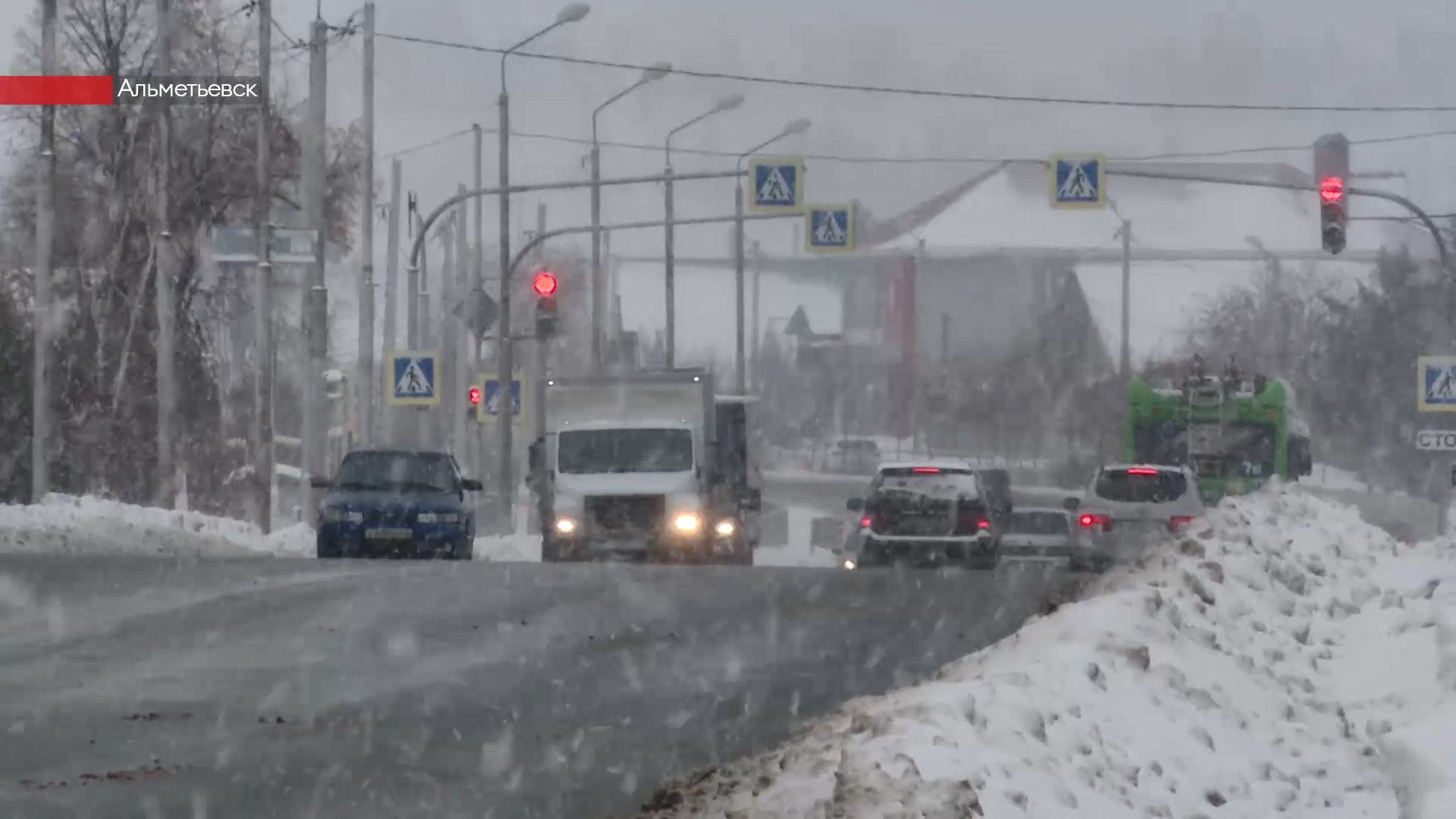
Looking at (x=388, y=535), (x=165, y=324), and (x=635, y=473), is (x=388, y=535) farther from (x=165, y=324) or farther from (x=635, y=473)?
(x=165, y=324)

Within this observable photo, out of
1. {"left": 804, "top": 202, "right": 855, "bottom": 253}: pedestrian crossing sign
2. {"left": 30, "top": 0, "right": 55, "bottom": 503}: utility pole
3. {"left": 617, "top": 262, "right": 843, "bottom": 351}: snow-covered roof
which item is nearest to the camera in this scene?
{"left": 30, "top": 0, "right": 55, "bottom": 503}: utility pole

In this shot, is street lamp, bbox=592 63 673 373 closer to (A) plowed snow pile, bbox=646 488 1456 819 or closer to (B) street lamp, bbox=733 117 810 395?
(B) street lamp, bbox=733 117 810 395

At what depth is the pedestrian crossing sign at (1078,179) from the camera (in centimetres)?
3238

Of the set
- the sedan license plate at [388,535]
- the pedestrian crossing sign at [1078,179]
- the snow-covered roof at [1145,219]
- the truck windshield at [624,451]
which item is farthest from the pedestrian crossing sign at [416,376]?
the snow-covered roof at [1145,219]

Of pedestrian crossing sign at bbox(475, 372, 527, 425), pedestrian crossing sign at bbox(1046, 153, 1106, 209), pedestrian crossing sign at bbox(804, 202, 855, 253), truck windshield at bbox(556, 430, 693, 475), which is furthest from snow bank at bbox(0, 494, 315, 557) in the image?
pedestrian crossing sign at bbox(1046, 153, 1106, 209)

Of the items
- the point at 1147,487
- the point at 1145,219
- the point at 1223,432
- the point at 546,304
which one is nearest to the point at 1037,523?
the point at 1147,487

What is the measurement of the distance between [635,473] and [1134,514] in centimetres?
656

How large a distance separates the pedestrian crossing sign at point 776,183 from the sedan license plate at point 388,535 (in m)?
9.15

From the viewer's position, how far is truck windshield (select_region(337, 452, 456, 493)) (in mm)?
28188

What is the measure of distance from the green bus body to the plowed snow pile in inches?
1002

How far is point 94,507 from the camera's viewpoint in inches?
1173

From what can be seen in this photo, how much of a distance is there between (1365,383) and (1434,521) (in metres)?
26.2

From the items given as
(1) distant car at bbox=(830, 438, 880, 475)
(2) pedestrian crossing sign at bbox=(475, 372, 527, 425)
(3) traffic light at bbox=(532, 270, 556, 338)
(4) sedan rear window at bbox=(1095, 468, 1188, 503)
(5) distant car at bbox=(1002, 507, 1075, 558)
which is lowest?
(1) distant car at bbox=(830, 438, 880, 475)

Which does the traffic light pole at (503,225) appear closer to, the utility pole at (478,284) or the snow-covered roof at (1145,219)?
the utility pole at (478,284)
